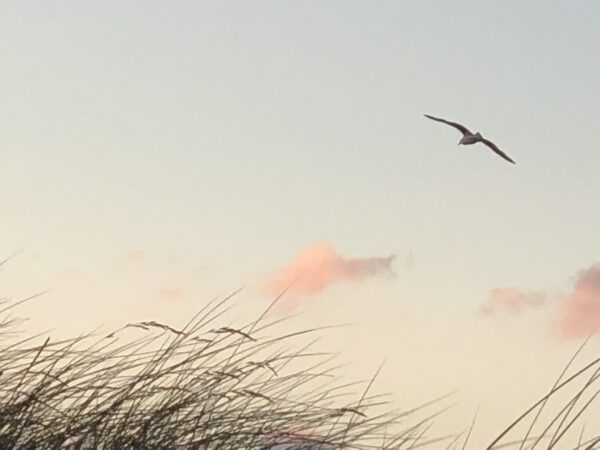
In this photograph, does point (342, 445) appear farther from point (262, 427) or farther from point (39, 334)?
point (39, 334)

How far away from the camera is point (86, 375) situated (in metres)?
3.97

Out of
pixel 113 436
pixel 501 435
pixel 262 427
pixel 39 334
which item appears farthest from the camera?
pixel 39 334

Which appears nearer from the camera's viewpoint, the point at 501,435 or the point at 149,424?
the point at 501,435

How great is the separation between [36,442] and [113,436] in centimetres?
26

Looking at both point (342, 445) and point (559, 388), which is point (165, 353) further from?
point (559, 388)

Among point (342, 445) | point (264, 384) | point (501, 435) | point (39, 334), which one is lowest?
point (501, 435)

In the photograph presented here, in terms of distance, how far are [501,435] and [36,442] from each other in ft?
5.33

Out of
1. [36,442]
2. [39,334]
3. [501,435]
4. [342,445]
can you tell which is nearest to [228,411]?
[342,445]

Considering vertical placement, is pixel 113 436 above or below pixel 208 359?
below

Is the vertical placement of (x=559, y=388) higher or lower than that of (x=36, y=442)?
lower

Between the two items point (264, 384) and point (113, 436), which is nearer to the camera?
point (113, 436)

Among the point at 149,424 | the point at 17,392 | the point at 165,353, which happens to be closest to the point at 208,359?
the point at 165,353

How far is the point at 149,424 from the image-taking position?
142 inches

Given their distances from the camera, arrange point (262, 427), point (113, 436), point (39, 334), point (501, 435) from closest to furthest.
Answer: point (501, 435) → point (113, 436) → point (262, 427) → point (39, 334)
